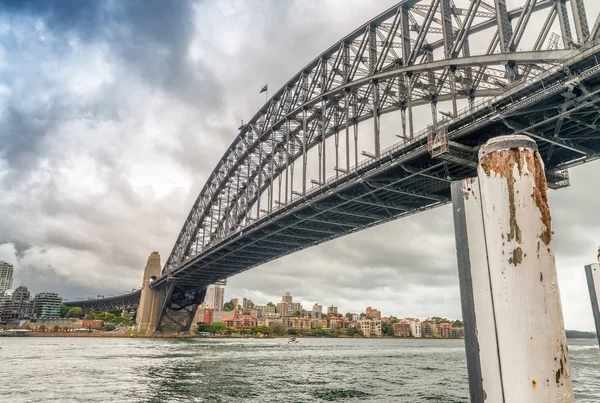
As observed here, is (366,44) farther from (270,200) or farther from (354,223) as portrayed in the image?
(270,200)

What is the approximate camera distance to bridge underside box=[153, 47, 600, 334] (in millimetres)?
19250

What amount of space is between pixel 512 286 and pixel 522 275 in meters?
0.07

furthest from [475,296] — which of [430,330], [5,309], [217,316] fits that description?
[5,309]

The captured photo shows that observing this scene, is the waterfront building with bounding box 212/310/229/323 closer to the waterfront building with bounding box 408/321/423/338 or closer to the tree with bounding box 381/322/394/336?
the tree with bounding box 381/322/394/336

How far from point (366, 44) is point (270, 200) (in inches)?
735

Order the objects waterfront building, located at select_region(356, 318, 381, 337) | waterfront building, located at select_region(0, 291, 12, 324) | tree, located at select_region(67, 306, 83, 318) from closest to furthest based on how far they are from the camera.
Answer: tree, located at select_region(67, 306, 83, 318)
waterfront building, located at select_region(356, 318, 381, 337)
waterfront building, located at select_region(0, 291, 12, 324)

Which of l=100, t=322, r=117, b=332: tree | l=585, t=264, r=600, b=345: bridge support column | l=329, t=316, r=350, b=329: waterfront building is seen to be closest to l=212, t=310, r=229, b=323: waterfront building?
l=329, t=316, r=350, b=329: waterfront building

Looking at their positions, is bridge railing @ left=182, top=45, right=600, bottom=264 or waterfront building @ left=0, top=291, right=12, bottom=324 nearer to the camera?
bridge railing @ left=182, top=45, right=600, bottom=264

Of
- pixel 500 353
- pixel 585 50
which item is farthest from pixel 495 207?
pixel 585 50

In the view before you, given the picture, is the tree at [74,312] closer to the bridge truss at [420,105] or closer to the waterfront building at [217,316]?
the waterfront building at [217,316]

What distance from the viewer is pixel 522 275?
2.13 meters

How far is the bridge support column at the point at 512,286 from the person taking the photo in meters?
2.04

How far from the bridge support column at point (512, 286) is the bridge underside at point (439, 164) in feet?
61.8

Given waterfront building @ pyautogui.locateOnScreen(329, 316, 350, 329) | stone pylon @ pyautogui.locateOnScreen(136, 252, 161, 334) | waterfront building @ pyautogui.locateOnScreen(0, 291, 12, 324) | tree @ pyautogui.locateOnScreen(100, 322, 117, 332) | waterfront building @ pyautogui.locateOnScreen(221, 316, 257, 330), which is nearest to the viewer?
stone pylon @ pyautogui.locateOnScreen(136, 252, 161, 334)
